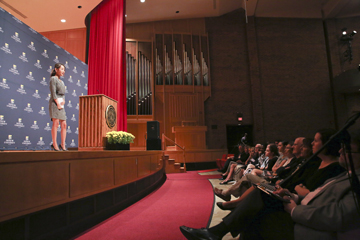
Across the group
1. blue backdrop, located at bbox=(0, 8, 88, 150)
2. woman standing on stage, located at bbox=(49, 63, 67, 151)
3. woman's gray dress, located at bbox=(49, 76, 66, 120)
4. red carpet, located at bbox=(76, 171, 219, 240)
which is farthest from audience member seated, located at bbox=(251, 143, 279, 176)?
blue backdrop, located at bbox=(0, 8, 88, 150)

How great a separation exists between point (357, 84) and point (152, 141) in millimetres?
8549

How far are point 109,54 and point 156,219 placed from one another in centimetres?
497

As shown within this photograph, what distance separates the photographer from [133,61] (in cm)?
937

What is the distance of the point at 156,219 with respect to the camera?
248cm

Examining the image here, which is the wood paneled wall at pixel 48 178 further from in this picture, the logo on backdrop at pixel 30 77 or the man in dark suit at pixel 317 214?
the logo on backdrop at pixel 30 77

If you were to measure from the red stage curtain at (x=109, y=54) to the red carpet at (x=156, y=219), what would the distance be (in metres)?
3.25

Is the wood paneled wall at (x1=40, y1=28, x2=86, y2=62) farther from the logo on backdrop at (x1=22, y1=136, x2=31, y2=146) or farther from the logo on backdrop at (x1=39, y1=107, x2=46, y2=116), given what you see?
the logo on backdrop at (x1=22, y1=136, x2=31, y2=146)

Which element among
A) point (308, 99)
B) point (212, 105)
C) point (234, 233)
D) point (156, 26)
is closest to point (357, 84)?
point (308, 99)

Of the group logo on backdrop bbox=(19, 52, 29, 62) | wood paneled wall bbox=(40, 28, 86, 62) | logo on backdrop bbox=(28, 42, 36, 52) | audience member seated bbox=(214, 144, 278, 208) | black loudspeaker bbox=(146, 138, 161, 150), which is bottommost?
audience member seated bbox=(214, 144, 278, 208)

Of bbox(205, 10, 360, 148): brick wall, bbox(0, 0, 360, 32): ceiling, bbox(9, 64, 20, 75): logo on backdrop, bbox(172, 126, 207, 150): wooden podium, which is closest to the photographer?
bbox(9, 64, 20, 75): logo on backdrop

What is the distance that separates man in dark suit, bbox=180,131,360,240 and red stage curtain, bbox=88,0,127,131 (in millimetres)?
4972

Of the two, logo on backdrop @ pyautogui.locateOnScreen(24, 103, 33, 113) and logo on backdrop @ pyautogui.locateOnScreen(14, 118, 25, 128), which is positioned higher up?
logo on backdrop @ pyautogui.locateOnScreen(24, 103, 33, 113)

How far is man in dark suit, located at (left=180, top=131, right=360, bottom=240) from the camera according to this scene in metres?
1.09

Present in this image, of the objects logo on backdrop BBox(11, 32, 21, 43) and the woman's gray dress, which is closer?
the woman's gray dress
